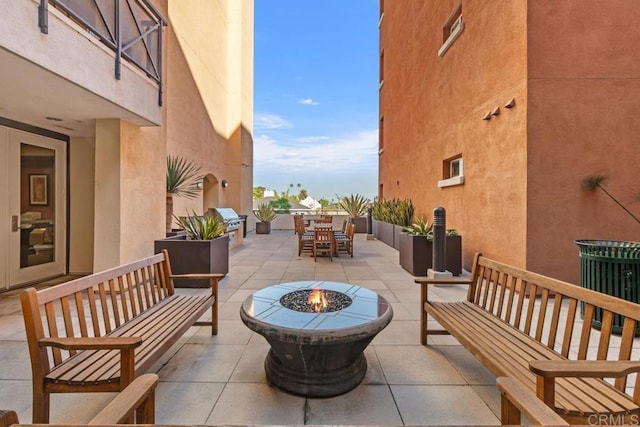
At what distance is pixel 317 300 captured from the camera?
274 cm

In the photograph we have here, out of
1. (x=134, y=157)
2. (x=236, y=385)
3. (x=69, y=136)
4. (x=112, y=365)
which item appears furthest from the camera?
(x=69, y=136)

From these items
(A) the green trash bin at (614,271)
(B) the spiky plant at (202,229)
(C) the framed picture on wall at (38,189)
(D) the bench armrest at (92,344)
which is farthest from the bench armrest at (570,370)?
(C) the framed picture on wall at (38,189)

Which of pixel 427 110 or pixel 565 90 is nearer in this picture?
pixel 565 90

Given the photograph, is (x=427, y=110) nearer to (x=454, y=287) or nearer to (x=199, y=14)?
(x=454, y=287)

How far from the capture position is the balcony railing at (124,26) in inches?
139

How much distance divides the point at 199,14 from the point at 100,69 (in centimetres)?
920

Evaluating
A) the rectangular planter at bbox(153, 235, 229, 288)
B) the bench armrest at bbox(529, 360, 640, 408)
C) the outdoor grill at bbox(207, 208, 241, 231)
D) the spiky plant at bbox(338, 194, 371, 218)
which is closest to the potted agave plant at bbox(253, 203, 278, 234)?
the spiky plant at bbox(338, 194, 371, 218)

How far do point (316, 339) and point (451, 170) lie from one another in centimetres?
672

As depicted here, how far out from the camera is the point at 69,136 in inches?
233

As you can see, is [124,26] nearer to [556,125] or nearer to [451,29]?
[556,125]

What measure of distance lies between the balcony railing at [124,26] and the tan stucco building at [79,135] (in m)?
0.02

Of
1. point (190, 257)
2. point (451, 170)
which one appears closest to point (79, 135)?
point (190, 257)

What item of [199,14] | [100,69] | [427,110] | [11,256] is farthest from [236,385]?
[199,14]

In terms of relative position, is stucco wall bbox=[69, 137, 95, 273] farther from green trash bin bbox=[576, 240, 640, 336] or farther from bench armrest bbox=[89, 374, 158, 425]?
green trash bin bbox=[576, 240, 640, 336]
